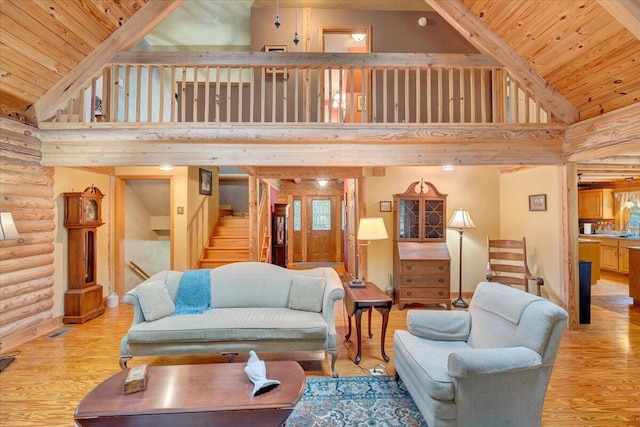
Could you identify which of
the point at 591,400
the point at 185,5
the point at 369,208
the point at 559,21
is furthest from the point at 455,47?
the point at 591,400

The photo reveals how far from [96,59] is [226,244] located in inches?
148

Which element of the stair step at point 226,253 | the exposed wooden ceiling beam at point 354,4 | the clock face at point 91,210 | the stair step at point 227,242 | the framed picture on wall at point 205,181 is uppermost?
the exposed wooden ceiling beam at point 354,4

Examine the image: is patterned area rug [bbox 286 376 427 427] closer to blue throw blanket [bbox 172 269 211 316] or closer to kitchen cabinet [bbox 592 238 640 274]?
blue throw blanket [bbox 172 269 211 316]

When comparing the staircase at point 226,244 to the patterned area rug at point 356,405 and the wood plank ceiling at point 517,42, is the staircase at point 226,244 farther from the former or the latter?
the patterned area rug at point 356,405

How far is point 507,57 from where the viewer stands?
11.8ft

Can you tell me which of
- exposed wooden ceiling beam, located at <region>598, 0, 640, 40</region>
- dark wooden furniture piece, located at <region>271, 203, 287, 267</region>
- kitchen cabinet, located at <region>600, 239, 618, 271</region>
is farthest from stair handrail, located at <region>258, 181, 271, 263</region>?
kitchen cabinet, located at <region>600, 239, 618, 271</region>

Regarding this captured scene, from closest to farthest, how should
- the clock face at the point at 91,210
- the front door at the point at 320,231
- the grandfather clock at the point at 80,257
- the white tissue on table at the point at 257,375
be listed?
the white tissue on table at the point at 257,375
the grandfather clock at the point at 80,257
the clock face at the point at 91,210
the front door at the point at 320,231

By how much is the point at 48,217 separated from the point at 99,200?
2.18 ft

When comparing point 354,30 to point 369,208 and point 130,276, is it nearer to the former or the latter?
point 369,208

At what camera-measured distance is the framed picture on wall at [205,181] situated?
241 inches

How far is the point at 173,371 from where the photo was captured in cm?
198

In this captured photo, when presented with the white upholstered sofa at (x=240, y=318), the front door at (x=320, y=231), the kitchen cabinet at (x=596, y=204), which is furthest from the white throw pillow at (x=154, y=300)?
the kitchen cabinet at (x=596, y=204)

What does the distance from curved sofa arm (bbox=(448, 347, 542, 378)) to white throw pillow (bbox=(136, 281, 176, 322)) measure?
2.45 meters

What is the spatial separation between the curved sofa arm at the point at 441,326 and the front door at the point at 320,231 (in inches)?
265
